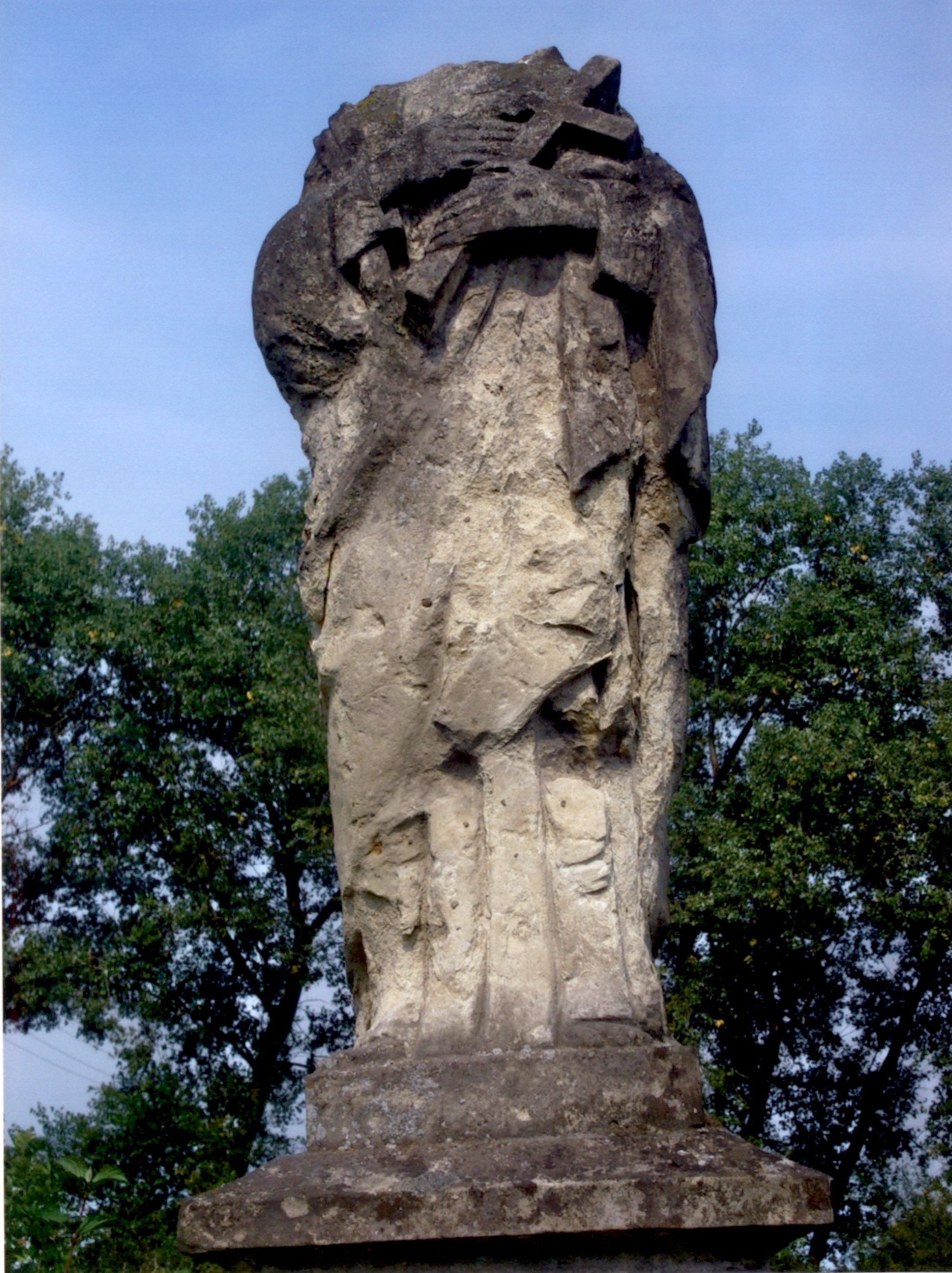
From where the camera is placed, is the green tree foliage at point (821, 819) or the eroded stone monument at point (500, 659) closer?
the eroded stone monument at point (500, 659)

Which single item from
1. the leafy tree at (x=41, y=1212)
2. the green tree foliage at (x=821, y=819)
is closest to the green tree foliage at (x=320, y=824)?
the green tree foliage at (x=821, y=819)

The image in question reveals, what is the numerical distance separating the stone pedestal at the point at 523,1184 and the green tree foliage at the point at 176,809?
12.4 meters

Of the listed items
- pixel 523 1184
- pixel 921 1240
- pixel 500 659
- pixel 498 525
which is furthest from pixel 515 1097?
pixel 921 1240

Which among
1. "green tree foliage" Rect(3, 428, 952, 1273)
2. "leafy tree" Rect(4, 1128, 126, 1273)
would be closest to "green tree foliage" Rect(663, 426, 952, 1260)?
"green tree foliage" Rect(3, 428, 952, 1273)

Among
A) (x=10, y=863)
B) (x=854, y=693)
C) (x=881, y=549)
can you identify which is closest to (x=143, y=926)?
(x=10, y=863)

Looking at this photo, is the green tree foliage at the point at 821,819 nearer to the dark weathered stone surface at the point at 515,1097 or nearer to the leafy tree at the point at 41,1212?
the leafy tree at the point at 41,1212

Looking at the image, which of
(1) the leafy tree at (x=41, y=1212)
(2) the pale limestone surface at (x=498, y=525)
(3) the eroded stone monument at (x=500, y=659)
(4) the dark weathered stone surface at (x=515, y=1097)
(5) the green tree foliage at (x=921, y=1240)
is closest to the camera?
(3) the eroded stone monument at (x=500, y=659)

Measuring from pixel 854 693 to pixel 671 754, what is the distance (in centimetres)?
1266

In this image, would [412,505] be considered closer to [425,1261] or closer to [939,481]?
[425,1261]

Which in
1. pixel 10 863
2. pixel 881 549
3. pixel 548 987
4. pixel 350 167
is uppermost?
pixel 881 549

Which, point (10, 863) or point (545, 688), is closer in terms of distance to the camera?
point (545, 688)

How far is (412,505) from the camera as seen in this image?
16.0ft

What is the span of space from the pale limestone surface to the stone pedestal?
16cm

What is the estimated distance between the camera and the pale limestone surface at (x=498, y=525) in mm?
4551
